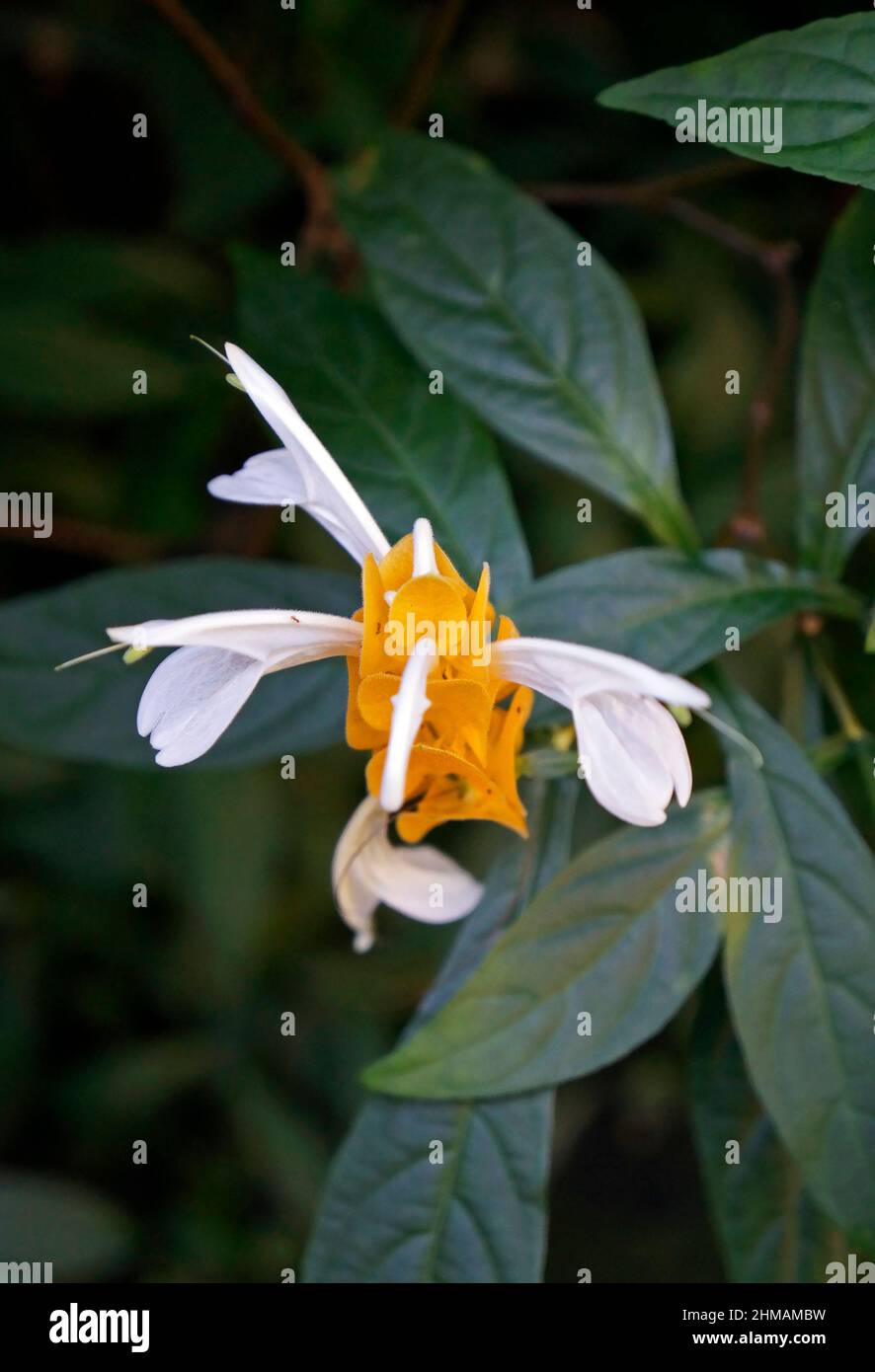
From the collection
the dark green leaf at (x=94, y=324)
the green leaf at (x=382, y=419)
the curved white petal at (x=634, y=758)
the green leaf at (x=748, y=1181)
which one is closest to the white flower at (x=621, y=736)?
the curved white petal at (x=634, y=758)

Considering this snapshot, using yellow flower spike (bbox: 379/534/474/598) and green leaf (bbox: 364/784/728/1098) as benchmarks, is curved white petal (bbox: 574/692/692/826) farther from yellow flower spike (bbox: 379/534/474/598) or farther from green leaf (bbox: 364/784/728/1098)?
green leaf (bbox: 364/784/728/1098)

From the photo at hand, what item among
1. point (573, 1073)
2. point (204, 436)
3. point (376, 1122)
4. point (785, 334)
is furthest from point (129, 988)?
point (785, 334)

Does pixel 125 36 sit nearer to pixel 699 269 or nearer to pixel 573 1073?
pixel 699 269

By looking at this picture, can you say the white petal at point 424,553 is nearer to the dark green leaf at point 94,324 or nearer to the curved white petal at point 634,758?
the curved white petal at point 634,758

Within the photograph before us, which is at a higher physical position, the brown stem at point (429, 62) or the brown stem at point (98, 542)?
the brown stem at point (429, 62)

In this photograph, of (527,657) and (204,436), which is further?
(204,436)

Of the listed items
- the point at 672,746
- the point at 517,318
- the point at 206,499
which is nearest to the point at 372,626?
the point at 672,746
